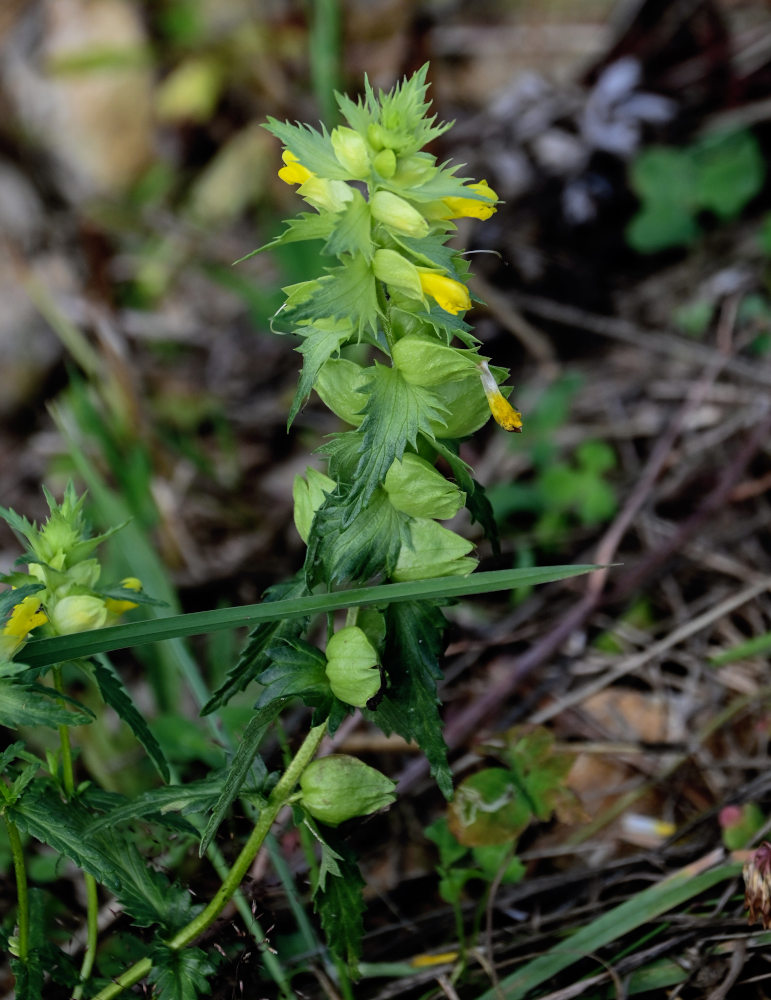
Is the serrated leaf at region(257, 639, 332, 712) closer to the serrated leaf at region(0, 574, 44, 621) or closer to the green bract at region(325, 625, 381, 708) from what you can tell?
the green bract at region(325, 625, 381, 708)

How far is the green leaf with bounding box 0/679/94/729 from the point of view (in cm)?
71

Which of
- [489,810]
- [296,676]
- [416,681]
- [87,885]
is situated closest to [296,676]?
[296,676]

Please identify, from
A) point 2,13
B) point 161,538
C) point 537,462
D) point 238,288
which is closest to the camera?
point 537,462

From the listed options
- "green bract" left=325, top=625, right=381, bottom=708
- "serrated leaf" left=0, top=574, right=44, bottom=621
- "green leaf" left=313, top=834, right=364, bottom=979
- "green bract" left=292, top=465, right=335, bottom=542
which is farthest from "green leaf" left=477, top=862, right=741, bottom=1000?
"serrated leaf" left=0, top=574, right=44, bottom=621

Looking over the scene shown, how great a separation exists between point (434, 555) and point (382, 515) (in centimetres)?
6

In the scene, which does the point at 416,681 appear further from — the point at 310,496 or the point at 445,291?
the point at 445,291

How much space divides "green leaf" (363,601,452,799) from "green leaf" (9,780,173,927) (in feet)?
0.89

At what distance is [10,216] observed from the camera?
120 inches

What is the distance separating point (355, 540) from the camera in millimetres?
801

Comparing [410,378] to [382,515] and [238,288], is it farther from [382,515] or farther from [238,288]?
[238,288]

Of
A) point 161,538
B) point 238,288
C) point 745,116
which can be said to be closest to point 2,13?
point 238,288

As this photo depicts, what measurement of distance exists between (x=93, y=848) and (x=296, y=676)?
0.22m

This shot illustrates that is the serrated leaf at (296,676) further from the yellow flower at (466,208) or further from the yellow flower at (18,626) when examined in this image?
the yellow flower at (466,208)

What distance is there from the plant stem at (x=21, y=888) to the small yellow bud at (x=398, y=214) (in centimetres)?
62
